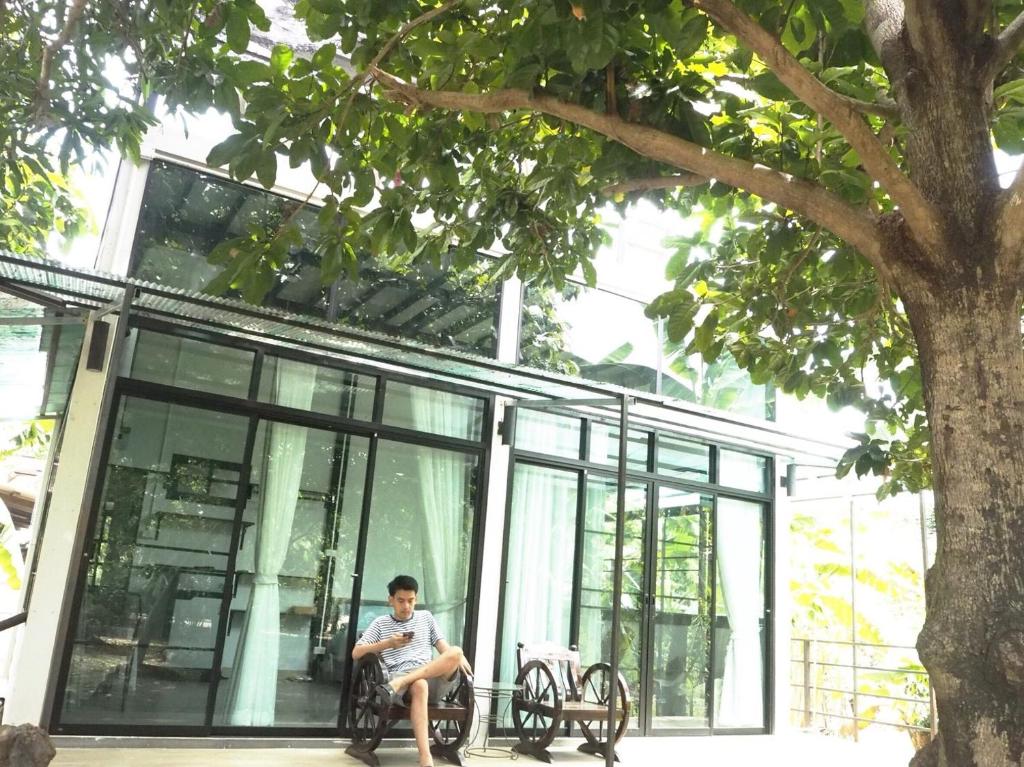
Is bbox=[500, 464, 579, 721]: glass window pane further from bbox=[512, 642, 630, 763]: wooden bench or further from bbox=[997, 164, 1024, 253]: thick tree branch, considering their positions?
bbox=[997, 164, 1024, 253]: thick tree branch

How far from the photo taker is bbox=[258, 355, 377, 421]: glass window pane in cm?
614

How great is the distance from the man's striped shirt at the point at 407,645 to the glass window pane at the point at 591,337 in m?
2.50

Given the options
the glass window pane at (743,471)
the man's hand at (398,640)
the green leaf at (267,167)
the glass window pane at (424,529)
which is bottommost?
the man's hand at (398,640)

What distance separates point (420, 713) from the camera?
5.07 metres

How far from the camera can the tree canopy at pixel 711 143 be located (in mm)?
1819

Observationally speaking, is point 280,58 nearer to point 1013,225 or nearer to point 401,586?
point 1013,225

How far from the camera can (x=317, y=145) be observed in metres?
2.20

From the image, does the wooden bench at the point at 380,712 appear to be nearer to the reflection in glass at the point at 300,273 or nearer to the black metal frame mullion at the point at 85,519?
the black metal frame mullion at the point at 85,519

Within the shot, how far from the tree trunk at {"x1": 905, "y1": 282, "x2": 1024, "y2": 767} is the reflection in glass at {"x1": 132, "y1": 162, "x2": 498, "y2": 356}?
4.08 metres

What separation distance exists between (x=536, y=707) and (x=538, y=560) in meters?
1.44

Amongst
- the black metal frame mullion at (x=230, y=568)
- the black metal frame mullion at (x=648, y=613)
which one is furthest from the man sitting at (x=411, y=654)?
the black metal frame mullion at (x=648, y=613)

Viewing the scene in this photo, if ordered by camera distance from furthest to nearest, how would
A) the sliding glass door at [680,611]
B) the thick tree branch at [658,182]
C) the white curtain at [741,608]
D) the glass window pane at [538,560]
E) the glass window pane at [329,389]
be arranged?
the white curtain at [741,608] → the sliding glass door at [680,611] → the glass window pane at [538,560] → the glass window pane at [329,389] → the thick tree branch at [658,182]

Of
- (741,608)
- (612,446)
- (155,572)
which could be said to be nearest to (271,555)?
(155,572)

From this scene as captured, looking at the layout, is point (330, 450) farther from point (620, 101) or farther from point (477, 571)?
point (620, 101)
